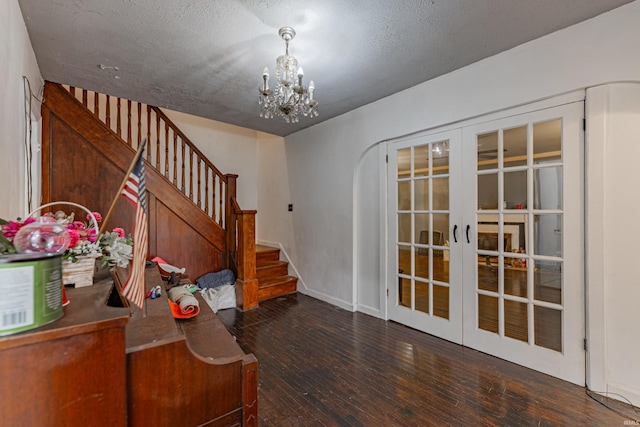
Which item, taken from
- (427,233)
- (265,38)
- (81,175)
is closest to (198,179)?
(81,175)

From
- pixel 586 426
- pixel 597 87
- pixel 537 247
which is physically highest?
pixel 597 87

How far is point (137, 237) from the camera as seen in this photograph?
0.88m

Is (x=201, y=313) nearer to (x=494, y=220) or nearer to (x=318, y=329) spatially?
(x=318, y=329)

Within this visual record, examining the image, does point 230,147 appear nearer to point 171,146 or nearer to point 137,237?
point 171,146

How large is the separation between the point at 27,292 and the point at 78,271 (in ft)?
1.75

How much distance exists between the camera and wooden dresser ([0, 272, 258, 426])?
0.60 metres

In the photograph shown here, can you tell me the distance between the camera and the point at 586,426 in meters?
1.73

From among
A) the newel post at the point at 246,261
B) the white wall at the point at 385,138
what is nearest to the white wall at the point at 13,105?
the newel post at the point at 246,261

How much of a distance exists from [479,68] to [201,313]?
10.1 feet

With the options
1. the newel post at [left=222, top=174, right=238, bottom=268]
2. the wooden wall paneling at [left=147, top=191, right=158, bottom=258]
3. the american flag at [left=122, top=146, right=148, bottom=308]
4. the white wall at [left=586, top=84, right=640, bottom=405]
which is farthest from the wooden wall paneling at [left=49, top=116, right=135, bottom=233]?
the white wall at [left=586, top=84, right=640, bottom=405]

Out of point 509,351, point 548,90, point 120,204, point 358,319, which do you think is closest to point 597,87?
point 548,90

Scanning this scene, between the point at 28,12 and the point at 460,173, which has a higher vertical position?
the point at 28,12

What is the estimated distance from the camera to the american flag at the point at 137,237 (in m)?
0.87

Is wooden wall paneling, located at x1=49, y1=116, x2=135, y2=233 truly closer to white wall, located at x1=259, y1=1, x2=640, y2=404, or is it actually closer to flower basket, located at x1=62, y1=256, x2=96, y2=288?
white wall, located at x1=259, y1=1, x2=640, y2=404
